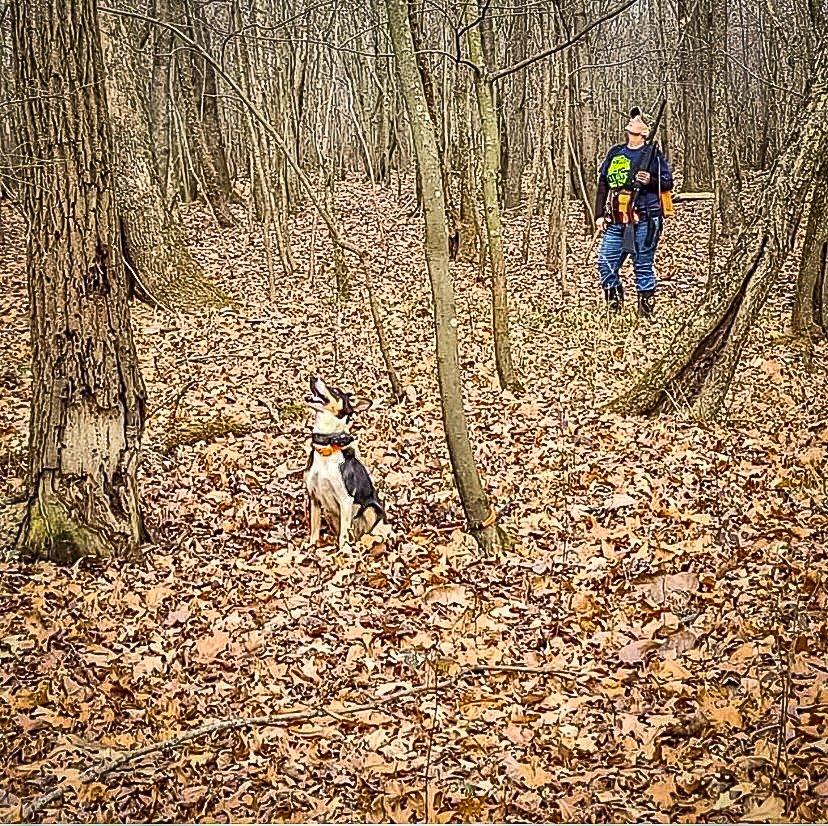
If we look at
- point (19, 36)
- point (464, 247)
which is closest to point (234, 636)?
point (19, 36)

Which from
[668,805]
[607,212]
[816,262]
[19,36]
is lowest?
[668,805]

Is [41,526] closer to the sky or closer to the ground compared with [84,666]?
closer to the sky

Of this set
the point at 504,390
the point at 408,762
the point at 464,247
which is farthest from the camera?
the point at 464,247

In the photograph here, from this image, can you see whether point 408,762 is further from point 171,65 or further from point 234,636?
point 171,65

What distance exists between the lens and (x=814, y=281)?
38.0ft

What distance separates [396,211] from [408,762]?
17.9 meters

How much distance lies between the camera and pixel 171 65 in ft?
70.3

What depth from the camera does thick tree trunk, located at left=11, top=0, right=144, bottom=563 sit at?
21.9ft

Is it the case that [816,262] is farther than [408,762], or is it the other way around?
[816,262]

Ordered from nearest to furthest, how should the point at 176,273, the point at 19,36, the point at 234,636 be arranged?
the point at 234,636
the point at 19,36
the point at 176,273

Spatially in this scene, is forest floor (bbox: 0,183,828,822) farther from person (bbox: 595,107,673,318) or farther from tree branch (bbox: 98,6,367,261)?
tree branch (bbox: 98,6,367,261)

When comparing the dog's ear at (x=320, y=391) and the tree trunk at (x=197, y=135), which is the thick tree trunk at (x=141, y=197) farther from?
the dog's ear at (x=320, y=391)

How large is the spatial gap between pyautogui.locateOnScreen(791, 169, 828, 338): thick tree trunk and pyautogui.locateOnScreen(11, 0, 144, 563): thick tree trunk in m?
8.47

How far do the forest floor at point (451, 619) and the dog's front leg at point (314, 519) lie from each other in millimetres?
105
